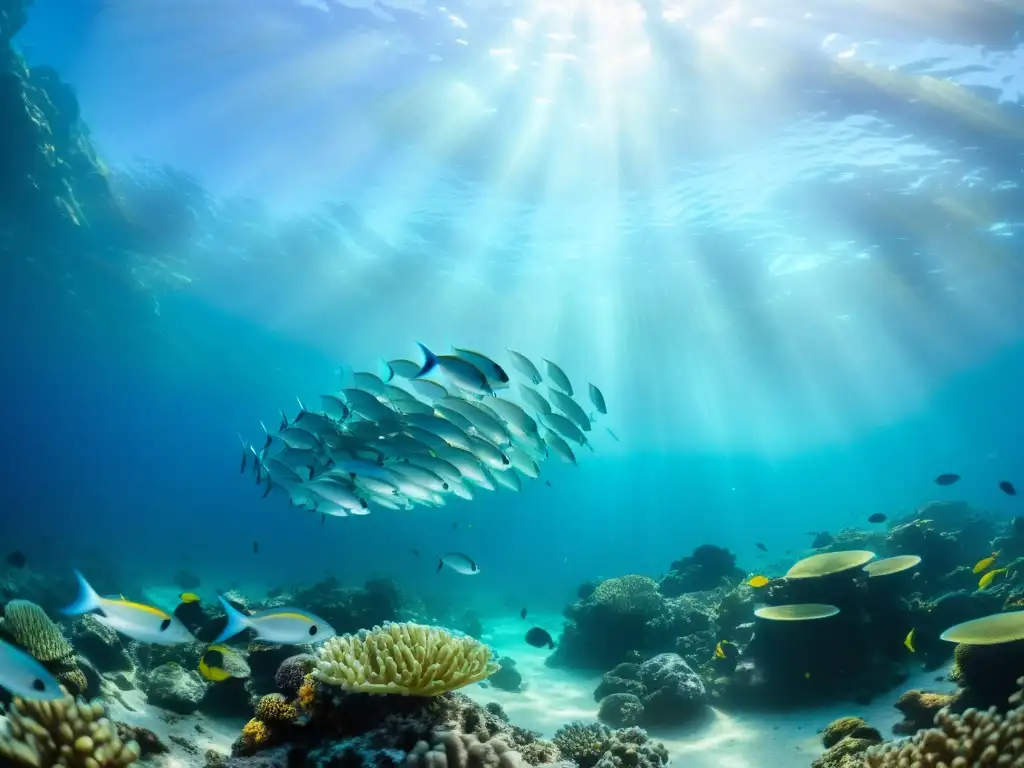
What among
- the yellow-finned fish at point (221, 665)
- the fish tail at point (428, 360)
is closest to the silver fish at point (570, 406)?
the fish tail at point (428, 360)

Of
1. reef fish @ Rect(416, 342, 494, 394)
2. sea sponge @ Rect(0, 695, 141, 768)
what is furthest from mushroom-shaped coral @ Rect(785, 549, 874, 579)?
sea sponge @ Rect(0, 695, 141, 768)

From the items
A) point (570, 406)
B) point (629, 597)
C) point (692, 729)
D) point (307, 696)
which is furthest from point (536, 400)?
point (629, 597)

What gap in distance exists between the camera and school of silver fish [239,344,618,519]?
22.8ft

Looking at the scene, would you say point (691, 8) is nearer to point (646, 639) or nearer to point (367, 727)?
point (646, 639)

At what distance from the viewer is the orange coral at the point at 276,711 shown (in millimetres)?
4180

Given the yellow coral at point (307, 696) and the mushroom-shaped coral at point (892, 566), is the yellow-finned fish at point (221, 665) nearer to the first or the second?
the yellow coral at point (307, 696)

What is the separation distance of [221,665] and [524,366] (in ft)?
16.4

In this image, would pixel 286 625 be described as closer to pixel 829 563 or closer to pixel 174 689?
pixel 174 689

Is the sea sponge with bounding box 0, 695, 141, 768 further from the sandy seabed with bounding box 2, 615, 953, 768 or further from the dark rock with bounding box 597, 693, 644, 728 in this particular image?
the dark rock with bounding box 597, 693, 644, 728

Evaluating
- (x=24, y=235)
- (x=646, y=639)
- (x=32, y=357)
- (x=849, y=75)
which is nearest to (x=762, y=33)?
(x=849, y=75)

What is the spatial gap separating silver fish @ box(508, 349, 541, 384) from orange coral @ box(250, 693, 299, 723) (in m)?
3.86

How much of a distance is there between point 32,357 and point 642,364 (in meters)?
51.4

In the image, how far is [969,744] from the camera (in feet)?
11.1

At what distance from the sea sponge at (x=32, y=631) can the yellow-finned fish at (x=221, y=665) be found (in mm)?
1417
